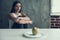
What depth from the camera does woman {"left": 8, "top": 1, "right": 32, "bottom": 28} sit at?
2902mm

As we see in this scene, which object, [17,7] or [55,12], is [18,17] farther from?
[55,12]

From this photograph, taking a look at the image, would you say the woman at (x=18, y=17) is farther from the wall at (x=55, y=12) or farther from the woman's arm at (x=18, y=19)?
the wall at (x=55, y=12)

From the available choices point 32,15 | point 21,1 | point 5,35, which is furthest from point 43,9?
point 5,35

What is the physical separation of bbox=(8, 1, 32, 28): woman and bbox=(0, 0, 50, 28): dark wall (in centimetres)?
6

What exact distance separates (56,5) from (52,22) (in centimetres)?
29

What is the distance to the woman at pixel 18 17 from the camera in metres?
2.90

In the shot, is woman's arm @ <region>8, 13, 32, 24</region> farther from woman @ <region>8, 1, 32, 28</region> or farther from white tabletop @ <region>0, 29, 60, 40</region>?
white tabletop @ <region>0, 29, 60, 40</region>

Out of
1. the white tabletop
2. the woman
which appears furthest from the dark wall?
the white tabletop

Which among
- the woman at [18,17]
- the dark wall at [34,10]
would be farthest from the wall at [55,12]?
the woman at [18,17]

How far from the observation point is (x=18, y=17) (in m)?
2.93

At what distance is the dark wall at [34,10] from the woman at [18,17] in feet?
0.21

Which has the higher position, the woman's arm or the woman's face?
the woman's face

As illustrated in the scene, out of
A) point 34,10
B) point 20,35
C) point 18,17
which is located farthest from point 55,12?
point 20,35

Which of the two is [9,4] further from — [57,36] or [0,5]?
[57,36]
